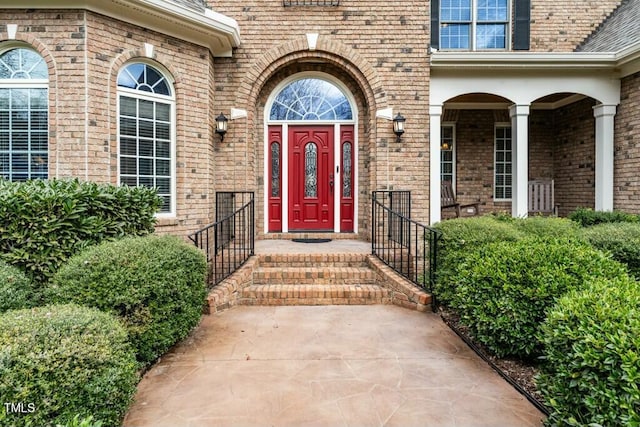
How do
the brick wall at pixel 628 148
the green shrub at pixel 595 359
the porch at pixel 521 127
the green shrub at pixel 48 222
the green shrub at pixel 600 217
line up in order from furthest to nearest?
the porch at pixel 521 127 < the brick wall at pixel 628 148 < the green shrub at pixel 600 217 < the green shrub at pixel 48 222 < the green shrub at pixel 595 359

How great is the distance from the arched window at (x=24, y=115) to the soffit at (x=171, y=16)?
75 centimetres

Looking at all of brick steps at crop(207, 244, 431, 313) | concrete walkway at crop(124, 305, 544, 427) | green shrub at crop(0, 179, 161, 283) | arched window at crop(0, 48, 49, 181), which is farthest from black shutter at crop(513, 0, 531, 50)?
arched window at crop(0, 48, 49, 181)

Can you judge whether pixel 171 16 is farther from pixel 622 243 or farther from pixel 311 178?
pixel 622 243

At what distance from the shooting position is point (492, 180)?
366 inches

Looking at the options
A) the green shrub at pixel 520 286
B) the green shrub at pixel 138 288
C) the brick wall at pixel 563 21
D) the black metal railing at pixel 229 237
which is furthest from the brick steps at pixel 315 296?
the brick wall at pixel 563 21

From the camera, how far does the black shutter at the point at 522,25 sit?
27.0ft

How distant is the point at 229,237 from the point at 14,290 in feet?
8.47

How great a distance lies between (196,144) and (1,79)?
2714 millimetres

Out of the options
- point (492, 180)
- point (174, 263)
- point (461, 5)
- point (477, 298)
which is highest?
point (461, 5)

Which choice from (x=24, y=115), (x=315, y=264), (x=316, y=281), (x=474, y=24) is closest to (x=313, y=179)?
(x=315, y=264)

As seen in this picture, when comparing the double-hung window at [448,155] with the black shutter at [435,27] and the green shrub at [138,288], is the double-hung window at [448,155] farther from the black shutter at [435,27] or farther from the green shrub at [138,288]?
the green shrub at [138,288]

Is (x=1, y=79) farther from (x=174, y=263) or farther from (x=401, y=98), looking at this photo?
(x=401, y=98)

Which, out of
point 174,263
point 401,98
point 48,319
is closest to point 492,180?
point 401,98

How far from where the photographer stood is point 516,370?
3062mm
